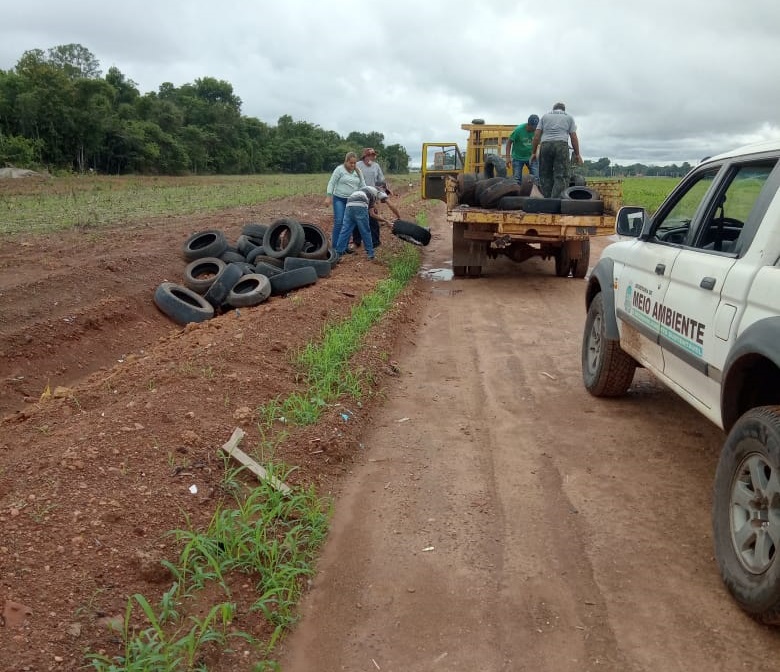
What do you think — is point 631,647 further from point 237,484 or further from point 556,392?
point 556,392

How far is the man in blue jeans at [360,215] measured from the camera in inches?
430

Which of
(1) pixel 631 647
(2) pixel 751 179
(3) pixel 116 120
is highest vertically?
(3) pixel 116 120

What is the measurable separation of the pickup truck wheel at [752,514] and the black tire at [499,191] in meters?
7.85

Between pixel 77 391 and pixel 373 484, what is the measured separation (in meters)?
3.28

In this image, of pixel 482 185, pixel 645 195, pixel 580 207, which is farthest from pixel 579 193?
pixel 645 195

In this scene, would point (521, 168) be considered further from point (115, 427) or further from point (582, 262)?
point (115, 427)

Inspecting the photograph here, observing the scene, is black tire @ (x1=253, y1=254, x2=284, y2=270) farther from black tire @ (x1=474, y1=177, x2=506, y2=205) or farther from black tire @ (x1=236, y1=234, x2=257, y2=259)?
black tire @ (x1=474, y1=177, x2=506, y2=205)

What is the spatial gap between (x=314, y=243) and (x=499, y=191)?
3.17m

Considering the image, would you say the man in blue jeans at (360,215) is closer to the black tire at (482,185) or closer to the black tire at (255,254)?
the black tire at (255,254)

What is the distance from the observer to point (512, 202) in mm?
10430

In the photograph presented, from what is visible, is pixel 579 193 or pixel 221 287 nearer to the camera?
pixel 221 287

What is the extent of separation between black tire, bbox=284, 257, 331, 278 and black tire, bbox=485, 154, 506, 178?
13.0ft

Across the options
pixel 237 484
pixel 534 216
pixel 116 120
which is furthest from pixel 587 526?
pixel 116 120

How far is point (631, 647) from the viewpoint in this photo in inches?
109
